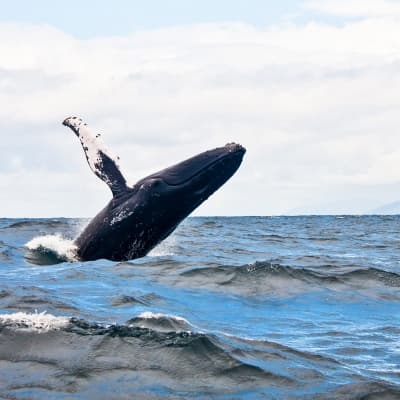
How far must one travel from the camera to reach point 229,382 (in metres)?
7.08

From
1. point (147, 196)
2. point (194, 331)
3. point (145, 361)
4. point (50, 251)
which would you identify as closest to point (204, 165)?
point (147, 196)

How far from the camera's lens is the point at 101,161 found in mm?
13891

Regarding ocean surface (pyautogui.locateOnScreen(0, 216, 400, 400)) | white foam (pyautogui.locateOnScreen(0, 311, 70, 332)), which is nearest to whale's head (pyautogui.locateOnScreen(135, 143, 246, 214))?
ocean surface (pyautogui.locateOnScreen(0, 216, 400, 400))

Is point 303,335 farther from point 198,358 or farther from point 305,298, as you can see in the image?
point 305,298

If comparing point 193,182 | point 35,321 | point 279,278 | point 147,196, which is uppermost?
point 193,182

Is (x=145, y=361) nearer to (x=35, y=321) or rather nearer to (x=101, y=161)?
(x=35, y=321)

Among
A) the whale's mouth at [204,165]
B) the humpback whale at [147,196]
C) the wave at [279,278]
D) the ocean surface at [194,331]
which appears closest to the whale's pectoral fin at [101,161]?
the humpback whale at [147,196]

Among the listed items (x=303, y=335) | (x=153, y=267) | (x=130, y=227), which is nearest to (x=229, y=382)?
(x=303, y=335)

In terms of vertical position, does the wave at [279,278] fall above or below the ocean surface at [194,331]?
above

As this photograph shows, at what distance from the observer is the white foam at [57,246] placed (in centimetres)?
1480

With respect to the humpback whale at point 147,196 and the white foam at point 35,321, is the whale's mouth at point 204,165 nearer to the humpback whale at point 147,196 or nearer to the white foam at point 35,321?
the humpback whale at point 147,196

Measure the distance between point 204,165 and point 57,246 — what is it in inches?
174

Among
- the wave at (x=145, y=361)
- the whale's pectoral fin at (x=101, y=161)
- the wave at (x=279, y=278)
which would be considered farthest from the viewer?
the whale's pectoral fin at (x=101, y=161)

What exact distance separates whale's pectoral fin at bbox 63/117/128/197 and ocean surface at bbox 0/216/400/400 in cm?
140
